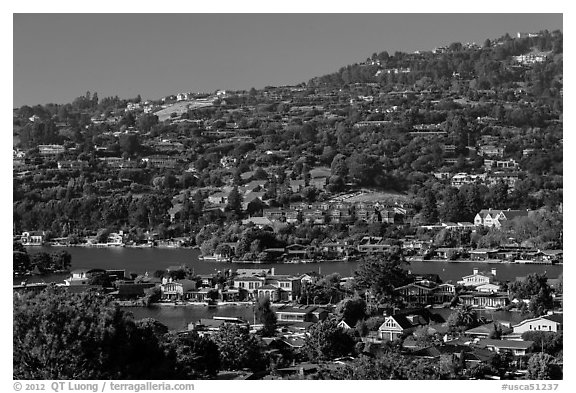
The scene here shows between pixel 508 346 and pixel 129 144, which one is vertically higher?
pixel 129 144

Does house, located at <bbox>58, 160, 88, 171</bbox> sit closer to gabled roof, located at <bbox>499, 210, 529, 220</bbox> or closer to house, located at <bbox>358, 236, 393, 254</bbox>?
house, located at <bbox>358, 236, 393, 254</bbox>

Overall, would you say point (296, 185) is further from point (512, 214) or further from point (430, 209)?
point (512, 214)

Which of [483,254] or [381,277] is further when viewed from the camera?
[483,254]

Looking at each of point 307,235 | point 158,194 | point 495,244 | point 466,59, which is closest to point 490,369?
point 495,244

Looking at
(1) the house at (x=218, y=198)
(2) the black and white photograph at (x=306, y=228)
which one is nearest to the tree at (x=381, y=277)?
(2) the black and white photograph at (x=306, y=228)

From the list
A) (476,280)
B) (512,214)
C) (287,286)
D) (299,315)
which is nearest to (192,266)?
(287,286)
